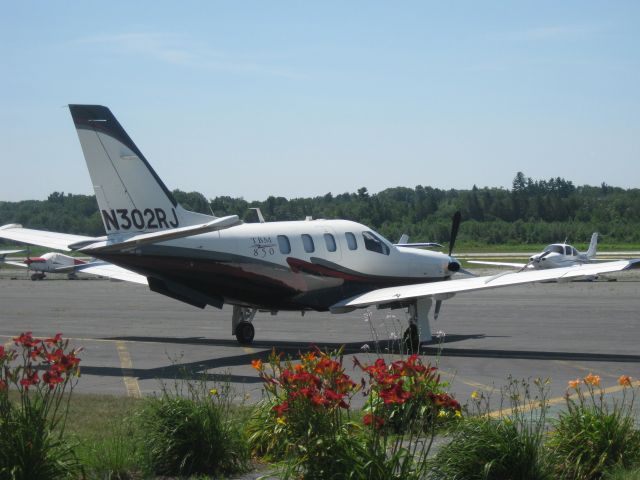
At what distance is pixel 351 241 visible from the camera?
24000 mm

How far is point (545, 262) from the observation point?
54.7 meters

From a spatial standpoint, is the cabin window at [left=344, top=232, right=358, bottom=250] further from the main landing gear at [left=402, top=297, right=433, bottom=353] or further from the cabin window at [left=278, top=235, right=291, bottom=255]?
the main landing gear at [left=402, top=297, right=433, bottom=353]

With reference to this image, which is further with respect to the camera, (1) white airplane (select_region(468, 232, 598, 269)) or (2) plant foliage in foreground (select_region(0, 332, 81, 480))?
(1) white airplane (select_region(468, 232, 598, 269))

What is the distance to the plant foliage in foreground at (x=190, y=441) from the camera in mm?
8906

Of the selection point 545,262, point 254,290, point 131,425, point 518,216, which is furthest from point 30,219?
point 518,216

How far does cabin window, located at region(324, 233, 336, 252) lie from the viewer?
23484 millimetres

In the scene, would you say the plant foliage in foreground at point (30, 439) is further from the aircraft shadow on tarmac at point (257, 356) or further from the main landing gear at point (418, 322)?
the main landing gear at point (418, 322)

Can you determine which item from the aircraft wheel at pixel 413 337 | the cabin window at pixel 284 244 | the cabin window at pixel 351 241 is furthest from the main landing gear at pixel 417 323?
the cabin window at pixel 284 244

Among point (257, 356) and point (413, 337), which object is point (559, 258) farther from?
point (257, 356)

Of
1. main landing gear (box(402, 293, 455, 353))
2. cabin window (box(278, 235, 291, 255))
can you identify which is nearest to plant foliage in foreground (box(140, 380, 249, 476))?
main landing gear (box(402, 293, 455, 353))

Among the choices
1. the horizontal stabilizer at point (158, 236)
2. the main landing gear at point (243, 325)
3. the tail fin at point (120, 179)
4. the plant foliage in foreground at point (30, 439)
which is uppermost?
the tail fin at point (120, 179)

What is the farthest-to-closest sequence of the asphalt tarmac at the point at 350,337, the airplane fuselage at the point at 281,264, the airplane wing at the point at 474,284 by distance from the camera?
the airplane fuselage at the point at 281,264
the airplane wing at the point at 474,284
the asphalt tarmac at the point at 350,337

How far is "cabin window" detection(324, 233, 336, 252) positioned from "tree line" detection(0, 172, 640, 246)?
247cm

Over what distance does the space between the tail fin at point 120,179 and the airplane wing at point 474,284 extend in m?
4.55
